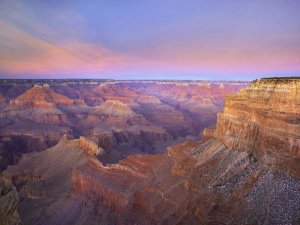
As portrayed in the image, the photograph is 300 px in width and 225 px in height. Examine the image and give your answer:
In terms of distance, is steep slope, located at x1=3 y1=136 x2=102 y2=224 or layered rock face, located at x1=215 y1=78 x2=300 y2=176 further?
steep slope, located at x1=3 y1=136 x2=102 y2=224

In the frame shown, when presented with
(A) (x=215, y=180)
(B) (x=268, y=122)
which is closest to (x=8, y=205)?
(A) (x=215, y=180)

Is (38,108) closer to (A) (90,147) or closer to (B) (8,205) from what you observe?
(A) (90,147)

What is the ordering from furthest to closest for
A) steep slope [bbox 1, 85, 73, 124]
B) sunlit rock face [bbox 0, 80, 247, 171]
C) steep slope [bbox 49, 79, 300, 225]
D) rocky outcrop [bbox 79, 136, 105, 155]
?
steep slope [bbox 1, 85, 73, 124], sunlit rock face [bbox 0, 80, 247, 171], rocky outcrop [bbox 79, 136, 105, 155], steep slope [bbox 49, 79, 300, 225]

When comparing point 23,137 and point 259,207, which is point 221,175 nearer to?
point 259,207

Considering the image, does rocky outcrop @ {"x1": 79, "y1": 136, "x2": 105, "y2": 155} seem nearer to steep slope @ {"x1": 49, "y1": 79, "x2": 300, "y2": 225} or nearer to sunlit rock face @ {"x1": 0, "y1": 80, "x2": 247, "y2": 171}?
sunlit rock face @ {"x1": 0, "y1": 80, "x2": 247, "y2": 171}

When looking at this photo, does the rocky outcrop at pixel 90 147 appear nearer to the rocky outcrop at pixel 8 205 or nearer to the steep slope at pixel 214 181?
the steep slope at pixel 214 181

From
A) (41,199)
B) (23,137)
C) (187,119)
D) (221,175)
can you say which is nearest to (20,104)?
(23,137)

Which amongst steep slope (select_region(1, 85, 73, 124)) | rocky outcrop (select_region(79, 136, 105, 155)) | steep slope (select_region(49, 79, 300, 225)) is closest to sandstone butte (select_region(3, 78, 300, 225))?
steep slope (select_region(49, 79, 300, 225))
